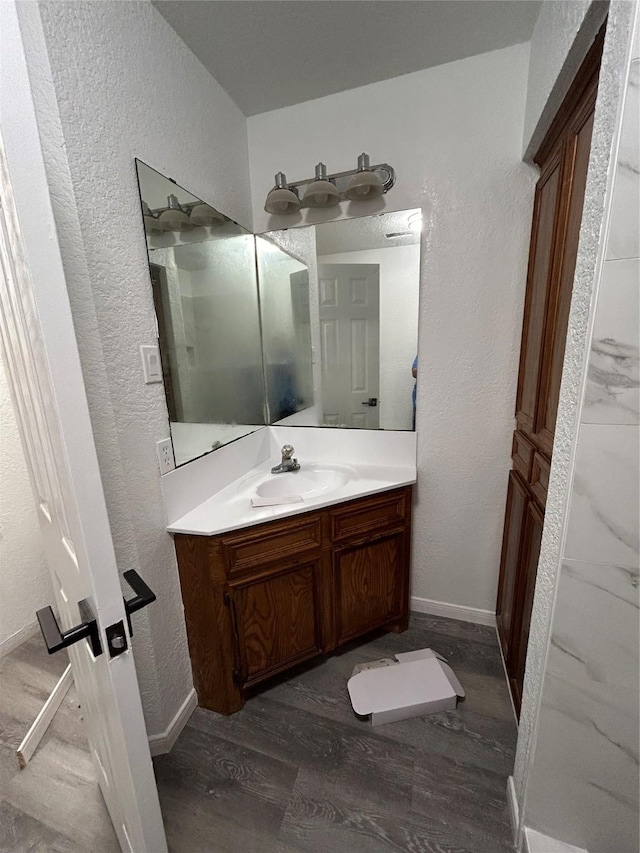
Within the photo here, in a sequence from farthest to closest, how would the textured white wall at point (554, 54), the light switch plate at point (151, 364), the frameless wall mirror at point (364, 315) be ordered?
the frameless wall mirror at point (364, 315) → the light switch plate at point (151, 364) → the textured white wall at point (554, 54)

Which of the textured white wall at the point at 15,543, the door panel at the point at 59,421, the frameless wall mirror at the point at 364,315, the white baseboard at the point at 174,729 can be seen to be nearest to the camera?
the door panel at the point at 59,421

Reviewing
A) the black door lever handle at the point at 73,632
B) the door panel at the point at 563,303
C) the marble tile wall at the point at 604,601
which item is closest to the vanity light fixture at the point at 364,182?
the door panel at the point at 563,303

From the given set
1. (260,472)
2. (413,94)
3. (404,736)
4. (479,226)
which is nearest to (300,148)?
(413,94)

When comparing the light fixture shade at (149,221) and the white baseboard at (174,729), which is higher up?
the light fixture shade at (149,221)

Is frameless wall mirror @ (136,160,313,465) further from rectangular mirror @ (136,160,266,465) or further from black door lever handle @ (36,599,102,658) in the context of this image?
black door lever handle @ (36,599,102,658)

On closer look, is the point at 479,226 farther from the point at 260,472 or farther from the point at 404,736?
the point at 404,736

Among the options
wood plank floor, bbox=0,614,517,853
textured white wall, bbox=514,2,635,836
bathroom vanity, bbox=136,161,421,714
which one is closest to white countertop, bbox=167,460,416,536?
bathroom vanity, bbox=136,161,421,714

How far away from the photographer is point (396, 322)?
158 cm

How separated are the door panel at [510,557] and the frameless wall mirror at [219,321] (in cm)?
105

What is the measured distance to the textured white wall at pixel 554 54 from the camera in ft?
2.63

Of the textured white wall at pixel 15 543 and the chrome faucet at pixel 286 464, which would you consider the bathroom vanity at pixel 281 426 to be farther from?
the textured white wall at pixel 15 543

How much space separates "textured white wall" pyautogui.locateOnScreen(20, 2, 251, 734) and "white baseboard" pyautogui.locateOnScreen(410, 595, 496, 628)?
114 centimetres

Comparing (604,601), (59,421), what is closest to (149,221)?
(59,421)

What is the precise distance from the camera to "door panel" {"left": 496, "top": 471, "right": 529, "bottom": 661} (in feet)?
4.39
